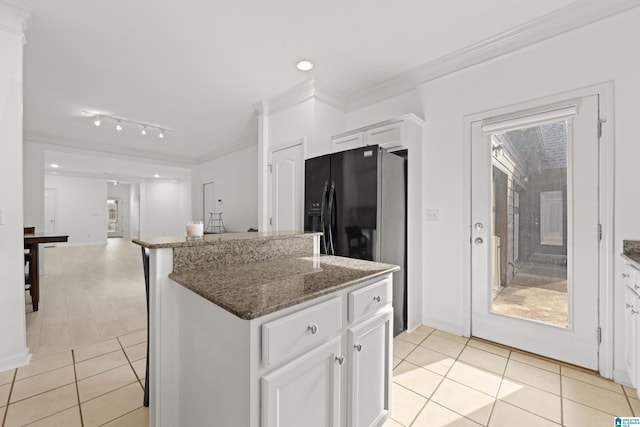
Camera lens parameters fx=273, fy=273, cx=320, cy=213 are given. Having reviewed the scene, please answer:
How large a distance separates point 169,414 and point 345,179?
2003mm

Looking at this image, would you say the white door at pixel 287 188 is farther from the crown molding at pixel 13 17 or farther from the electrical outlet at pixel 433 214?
the crown molding at pixel 13 17

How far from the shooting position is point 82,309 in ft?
10.3

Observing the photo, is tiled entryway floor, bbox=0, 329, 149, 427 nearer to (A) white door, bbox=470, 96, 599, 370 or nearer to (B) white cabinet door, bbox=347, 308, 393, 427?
(B) white cabinet door, bbox=347, 308, 393, 427

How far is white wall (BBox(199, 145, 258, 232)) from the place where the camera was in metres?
5.54

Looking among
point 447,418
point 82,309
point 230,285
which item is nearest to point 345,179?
point 230,285

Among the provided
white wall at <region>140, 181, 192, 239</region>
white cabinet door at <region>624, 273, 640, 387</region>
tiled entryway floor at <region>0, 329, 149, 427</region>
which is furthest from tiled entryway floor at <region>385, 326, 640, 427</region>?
white wall at <region>140, 181, 192, 239</region>

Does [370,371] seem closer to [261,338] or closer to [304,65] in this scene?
[261,338]

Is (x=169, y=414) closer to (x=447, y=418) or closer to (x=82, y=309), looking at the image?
(x=447, y=418)

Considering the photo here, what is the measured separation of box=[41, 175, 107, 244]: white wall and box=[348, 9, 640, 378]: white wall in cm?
1056

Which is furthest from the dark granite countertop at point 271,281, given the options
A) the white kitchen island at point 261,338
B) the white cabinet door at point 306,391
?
the white cabinet door at point 306,391

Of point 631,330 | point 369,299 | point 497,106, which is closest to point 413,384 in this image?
point 369,299

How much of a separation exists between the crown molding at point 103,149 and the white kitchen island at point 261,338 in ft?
18.5

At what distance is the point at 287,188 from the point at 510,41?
2.52 metres

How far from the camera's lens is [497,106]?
2355 millimetres
